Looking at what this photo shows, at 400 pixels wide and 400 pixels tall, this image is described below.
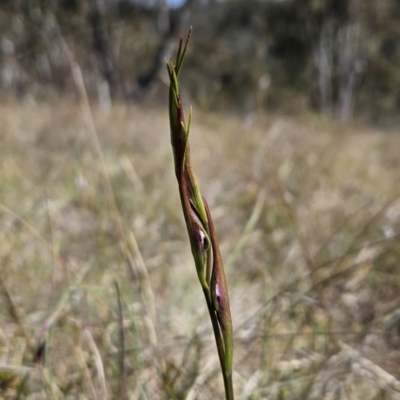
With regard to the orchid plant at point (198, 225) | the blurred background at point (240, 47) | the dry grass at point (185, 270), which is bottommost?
the orchid plant at point (198, 225)

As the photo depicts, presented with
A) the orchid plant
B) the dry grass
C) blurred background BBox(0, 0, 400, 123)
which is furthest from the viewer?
blurred background BBox(0, 0, 400, 123)

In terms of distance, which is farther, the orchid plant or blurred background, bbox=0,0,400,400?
blurred background, bbox=0,0,400,400

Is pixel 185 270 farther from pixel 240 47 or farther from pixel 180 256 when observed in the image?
pixel 240 47

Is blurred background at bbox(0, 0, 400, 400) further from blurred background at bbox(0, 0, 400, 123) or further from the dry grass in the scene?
blurred background at bbox(0, 0, 400, 123)

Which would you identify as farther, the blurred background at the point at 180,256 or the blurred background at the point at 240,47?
the blurred background at the point at 240,47

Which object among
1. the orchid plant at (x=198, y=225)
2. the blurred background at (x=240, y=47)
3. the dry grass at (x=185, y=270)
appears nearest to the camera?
the orchid plant at (x=198, y=225)

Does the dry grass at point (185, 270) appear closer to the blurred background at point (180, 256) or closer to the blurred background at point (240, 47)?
the blurred background at point (180, 256)

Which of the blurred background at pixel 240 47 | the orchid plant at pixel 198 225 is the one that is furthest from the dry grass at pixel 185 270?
the blurred background at pixel 240 47

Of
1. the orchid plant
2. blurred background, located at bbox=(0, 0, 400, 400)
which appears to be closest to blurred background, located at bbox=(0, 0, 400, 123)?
blurred background, located at bbox=(0, 0, 400, 400)
